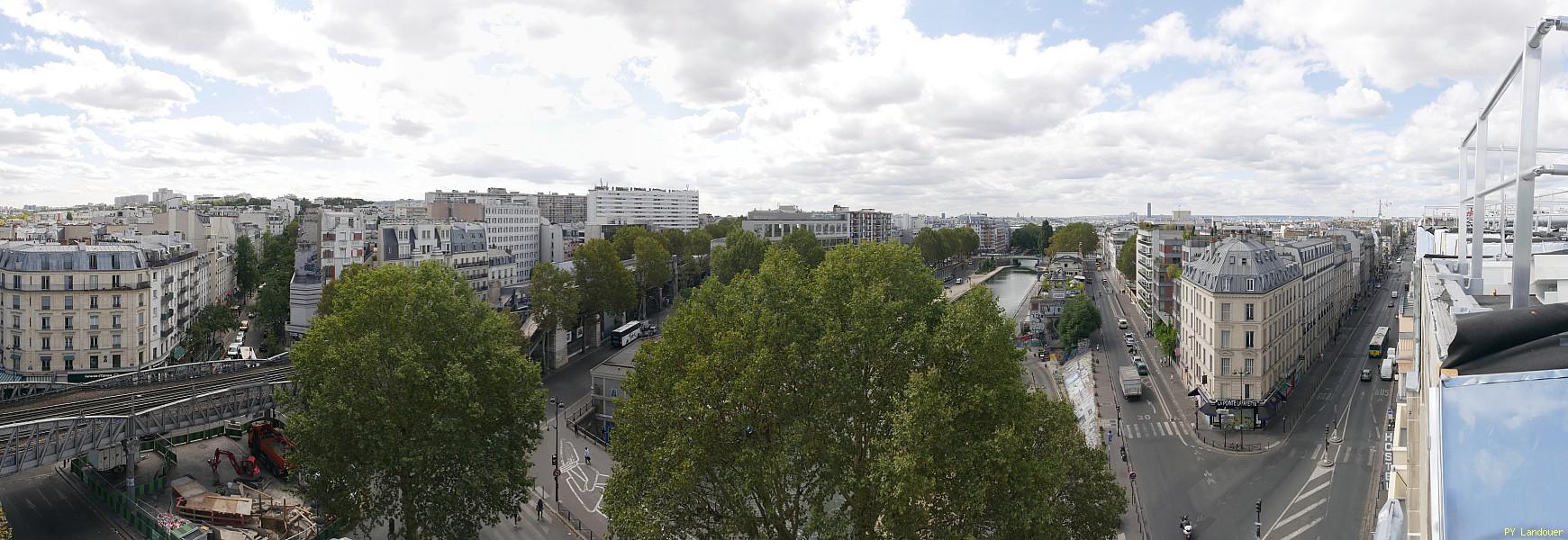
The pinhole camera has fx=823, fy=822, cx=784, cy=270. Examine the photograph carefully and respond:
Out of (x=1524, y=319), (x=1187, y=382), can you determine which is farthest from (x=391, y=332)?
(x=1187, y=382)

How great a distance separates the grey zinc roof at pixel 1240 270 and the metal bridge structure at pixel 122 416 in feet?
134

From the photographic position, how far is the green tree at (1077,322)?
5850cm

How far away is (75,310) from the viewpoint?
44719mm

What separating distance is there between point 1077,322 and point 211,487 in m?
50.7

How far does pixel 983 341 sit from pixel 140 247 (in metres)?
53.1

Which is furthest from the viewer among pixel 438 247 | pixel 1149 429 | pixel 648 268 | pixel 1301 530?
pixel 648 268

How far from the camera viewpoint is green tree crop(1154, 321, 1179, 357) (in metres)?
55.1

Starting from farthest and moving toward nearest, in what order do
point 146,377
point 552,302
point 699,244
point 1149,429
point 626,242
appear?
1. point 699,244
2. point 626,242
3. point 552,302
4. point 1149,429
5. point 146,377

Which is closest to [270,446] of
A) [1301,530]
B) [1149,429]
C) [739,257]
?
[1301,530]

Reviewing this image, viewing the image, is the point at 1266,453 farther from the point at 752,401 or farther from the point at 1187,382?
the point at 752,401

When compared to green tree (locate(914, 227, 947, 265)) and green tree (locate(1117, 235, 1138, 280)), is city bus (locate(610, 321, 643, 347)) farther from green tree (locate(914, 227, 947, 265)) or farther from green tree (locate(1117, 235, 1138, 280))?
green tree (locate(914, 227, 947, 265))

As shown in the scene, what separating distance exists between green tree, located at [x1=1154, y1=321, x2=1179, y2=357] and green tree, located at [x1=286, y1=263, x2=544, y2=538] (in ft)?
147

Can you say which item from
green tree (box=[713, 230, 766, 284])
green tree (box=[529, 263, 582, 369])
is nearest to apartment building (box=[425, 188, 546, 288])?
green tree (box=[713, 230, 766, 284])

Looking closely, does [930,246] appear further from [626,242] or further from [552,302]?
[552,302]
